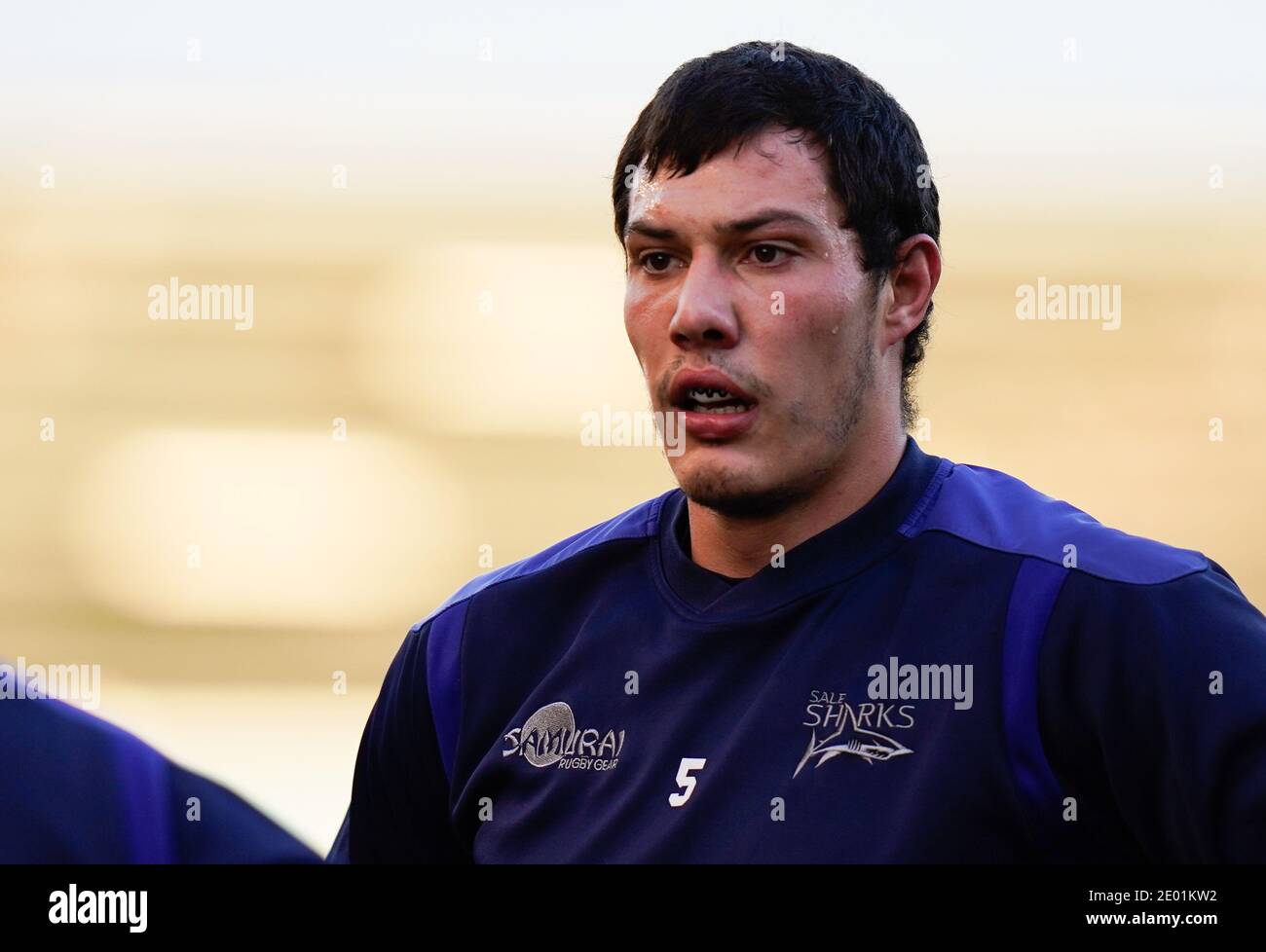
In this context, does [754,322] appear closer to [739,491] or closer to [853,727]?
[739,491]

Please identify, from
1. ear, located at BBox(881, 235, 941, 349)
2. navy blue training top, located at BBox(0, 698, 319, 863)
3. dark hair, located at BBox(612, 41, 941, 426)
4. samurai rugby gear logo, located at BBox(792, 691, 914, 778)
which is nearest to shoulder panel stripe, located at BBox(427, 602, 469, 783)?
navy blue training top, located at BBox(0, 698, 319, 863)

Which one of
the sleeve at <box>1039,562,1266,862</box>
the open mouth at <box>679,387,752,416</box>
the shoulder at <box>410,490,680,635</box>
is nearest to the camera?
the sleeve at <box>1039,562,1266,862</box>

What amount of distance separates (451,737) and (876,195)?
109cm

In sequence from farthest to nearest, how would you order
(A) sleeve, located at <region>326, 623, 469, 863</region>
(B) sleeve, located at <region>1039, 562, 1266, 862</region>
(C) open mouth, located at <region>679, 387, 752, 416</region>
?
→ 1. (A) sleeve, located at <region>326, 623, 469, 863</region>
2. (C) open mouth, located at <region>679, 387, 752, 416</region>
3. (B) sleeve, located at <region>1039, 562, 1266, 862</region>

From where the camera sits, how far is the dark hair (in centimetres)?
218

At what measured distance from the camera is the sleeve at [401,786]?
2273 mm

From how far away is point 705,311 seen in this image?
209 cm

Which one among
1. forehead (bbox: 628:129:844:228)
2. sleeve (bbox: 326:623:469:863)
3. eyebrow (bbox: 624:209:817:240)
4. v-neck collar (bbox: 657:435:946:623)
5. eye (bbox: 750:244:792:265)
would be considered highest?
forehead (bbox: 628:129:844:228)

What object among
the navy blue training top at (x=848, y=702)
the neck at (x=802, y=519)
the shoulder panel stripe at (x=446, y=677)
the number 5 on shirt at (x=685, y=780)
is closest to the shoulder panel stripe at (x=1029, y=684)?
the navy blue training top at (x=848, y=702)

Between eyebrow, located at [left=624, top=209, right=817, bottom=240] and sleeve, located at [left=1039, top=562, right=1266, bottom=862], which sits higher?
eyebrow, located at [left=624, top=209, right=817, bottom=240]

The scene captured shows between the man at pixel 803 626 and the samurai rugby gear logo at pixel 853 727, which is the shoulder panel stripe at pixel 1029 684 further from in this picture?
the samurai rugby gear logo at pixel 853 727

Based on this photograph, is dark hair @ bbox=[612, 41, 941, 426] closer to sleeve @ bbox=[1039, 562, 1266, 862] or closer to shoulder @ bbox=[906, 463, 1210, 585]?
shoulder @ bbox=[906, 463, 1210, 585]

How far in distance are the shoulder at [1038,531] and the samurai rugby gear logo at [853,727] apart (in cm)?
29

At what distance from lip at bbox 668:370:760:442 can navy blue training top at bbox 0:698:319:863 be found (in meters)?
0.86
